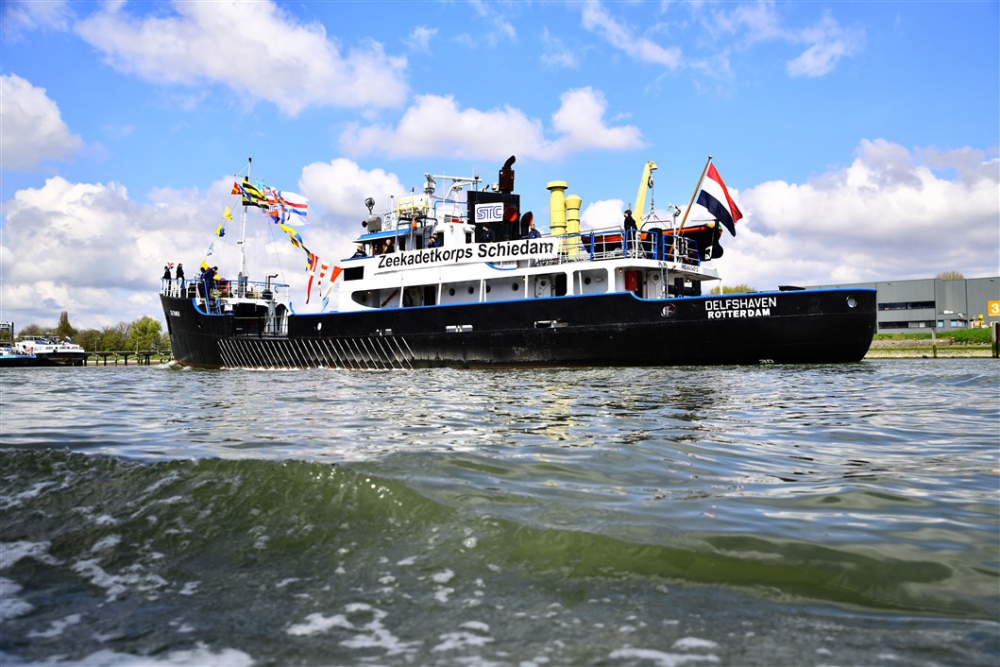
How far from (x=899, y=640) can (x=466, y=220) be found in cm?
2312

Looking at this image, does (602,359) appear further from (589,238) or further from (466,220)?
(466,220)

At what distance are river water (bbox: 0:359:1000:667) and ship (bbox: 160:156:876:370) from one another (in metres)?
11.7

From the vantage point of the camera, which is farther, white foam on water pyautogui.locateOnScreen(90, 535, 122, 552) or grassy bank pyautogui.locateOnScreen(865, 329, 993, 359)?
grassy bank pyautogui.locateOnScreen(865, 329, 993, 359)

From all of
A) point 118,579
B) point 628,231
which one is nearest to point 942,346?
point 628,231

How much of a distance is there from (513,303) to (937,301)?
59738mm

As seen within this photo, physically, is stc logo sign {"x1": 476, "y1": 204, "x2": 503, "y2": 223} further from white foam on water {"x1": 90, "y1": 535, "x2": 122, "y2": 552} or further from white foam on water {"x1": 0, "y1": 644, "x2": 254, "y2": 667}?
white foam on water {"x1": 0, "y1": 644, "x2": 254, "y2": 667}

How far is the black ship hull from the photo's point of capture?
17.1m

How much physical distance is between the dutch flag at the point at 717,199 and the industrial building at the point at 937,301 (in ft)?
165

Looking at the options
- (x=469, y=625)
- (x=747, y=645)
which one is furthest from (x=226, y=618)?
(x=747, y=645)

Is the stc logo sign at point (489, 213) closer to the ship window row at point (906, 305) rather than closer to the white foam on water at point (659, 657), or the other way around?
the white foam on water at point (659, 657)

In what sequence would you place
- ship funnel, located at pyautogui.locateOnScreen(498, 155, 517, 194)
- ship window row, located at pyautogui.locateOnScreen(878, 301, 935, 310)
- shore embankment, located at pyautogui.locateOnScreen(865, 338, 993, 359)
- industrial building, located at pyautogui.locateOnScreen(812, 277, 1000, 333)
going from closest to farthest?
ship funnel, located at pyautogui.locateOnScreen(498, 155, 517, 194)
shore embankment, located at pyautogui.locateOnScreen(865, 338, 993, 359)
industrial building, located at pyautogui.locateOnScreen(812, 277, 1000, 333)
ship window row, located at pyautogui.locateOnScreen(878, 301, 935, 310)

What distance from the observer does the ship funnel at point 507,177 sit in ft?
80.7

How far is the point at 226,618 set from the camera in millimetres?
2354

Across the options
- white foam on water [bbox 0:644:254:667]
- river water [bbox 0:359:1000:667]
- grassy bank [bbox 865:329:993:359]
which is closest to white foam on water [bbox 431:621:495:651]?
river water [bbox 0:359:1000:667]
